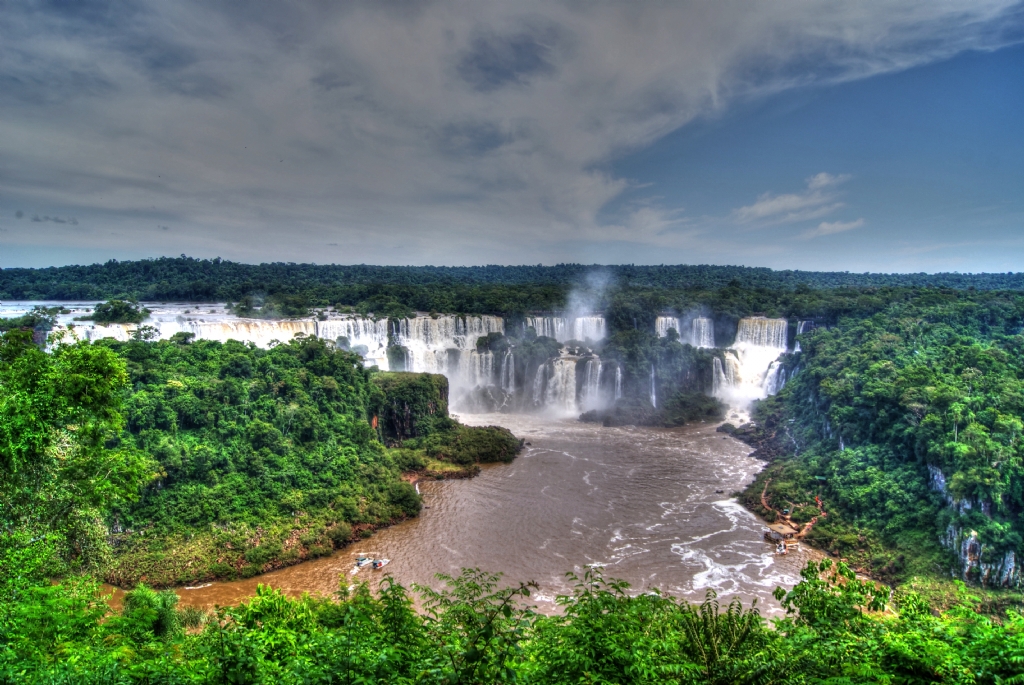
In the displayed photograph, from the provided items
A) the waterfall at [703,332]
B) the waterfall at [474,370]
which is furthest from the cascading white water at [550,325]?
the waterfall at [703,332]

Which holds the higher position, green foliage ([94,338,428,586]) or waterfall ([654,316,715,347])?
waterfall ([654,316,715,347])

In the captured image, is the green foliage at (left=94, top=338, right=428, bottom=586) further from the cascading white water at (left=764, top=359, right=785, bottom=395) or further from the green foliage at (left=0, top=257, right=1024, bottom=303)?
the cascading white water at (left=764, top=359, right=785, bottom=395)

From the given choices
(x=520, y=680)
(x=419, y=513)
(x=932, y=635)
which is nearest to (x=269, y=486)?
(x=419, y=513)

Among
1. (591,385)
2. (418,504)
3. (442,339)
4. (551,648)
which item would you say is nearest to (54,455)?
(551,648)

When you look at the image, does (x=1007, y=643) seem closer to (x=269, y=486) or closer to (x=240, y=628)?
(x=240, y=628)

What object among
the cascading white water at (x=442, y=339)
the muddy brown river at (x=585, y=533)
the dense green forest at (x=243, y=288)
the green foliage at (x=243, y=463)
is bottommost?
the muddy brown river at (x=585, y=533)

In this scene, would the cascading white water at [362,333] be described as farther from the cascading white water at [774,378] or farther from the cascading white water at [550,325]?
the cascading white water at [774,378]

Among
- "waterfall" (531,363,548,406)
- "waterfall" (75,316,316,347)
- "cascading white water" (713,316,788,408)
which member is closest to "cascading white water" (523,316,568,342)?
"waterfall" (531,363,548,406)
